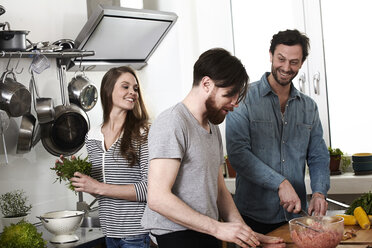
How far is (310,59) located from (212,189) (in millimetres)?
2317

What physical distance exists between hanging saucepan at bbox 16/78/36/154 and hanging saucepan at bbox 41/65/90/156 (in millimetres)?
78

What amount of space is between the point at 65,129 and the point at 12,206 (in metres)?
0.52

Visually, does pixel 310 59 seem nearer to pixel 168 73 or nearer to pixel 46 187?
pixel 168 73

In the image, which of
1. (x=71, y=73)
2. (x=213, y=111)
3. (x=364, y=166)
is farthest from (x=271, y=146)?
(x=71, y=73)

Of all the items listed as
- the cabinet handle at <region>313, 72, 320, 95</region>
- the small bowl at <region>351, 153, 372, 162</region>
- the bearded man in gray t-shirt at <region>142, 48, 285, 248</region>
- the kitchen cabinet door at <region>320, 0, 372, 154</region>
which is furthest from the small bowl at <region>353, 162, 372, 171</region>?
the bearded man in gray t-shirt at <region>142, 48, 285, 248</region>

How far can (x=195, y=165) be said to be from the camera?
5.41 ft

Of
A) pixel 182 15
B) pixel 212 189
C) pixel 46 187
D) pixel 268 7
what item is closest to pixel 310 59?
pixel 268 7

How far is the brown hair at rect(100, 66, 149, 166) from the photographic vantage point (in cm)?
222

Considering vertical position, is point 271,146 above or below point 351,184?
above

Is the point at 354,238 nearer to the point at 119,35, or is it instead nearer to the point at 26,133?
the point at 26,133

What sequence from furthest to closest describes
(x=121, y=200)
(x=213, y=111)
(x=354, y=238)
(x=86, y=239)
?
Result: (x=86, y=239)
(x=121, y=200)
(x=354, y=238)
(x=213, y=111)

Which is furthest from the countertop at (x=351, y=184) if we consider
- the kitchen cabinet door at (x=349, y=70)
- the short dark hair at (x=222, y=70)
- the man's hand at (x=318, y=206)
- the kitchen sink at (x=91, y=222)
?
the short dark hair at (x=222, y=70)

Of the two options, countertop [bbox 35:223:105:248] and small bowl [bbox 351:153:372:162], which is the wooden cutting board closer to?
countertop [bbox 35:223:105:248]

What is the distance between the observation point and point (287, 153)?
238 cm
